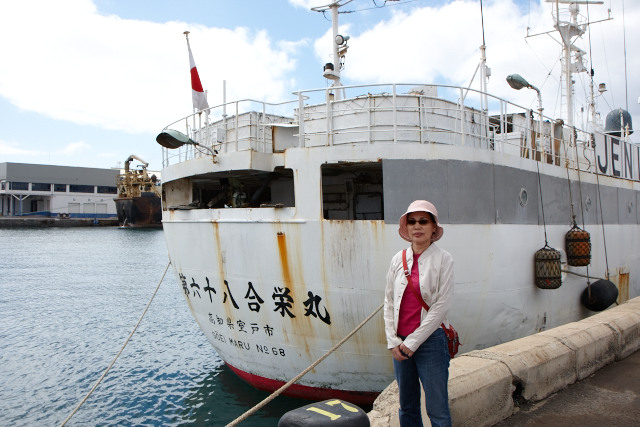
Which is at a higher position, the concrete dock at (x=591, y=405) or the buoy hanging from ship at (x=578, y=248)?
the buoy hanging from ship at (x=578, y=248)

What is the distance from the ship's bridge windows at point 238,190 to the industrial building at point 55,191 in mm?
80242

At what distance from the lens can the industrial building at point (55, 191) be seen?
8312cm

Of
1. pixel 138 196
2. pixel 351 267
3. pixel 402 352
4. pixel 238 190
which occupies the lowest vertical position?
pixel 402 352

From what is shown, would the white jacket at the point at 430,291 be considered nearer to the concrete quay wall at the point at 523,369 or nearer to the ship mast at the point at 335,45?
the concrete quay wall at the point at 523,369

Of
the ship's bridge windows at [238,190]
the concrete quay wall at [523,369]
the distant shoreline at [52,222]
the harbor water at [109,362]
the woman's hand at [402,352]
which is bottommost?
the harbor water at [109,362]

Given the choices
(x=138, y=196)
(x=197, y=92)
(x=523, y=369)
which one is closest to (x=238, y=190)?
(x=197, y=92)

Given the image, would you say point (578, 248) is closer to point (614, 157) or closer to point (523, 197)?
point (523, 197)

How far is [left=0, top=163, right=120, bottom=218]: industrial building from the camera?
8312 cm

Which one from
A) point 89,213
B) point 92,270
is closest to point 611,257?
point 92,270

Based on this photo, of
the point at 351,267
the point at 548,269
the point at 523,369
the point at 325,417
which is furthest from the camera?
the point at 548,269

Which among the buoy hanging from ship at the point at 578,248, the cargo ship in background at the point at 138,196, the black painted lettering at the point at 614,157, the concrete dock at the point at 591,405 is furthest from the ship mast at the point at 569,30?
the cargo ship in background at the point at 138,196

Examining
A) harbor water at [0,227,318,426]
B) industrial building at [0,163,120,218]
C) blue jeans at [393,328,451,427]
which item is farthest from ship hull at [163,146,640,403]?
industrial building at [0,163,120,218]

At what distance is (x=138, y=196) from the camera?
221 feet

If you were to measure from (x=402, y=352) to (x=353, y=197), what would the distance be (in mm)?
5424
